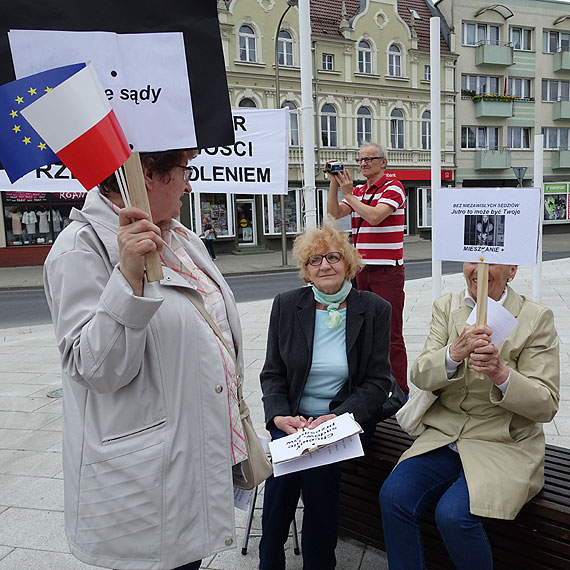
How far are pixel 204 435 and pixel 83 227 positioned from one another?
722 millimetres

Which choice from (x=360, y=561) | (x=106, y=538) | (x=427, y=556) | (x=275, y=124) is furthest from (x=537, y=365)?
(x=275, y=124)

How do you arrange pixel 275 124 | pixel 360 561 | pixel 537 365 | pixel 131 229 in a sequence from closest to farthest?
1. pixel 131 229
2. pixel 537 365
3. pixel 360 561
4. pixel 275 124

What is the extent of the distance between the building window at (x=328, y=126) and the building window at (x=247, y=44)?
4.24m

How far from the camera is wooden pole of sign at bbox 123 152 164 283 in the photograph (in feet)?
4.84

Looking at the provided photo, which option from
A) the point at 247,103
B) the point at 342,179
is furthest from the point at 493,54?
the point at 342,179

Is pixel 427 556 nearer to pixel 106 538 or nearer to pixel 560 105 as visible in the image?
pixel 106 538

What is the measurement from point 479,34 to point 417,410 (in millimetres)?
34464

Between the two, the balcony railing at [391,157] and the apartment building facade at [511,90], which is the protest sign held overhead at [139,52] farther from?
the apartment building facade at [511,90]

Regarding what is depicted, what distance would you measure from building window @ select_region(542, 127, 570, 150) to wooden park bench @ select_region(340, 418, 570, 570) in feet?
117

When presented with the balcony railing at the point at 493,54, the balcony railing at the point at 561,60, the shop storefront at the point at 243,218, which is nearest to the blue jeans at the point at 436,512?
the shop storefront at the point at 243,218

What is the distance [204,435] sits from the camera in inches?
67.4

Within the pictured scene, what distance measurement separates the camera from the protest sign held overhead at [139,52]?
5.01 feet

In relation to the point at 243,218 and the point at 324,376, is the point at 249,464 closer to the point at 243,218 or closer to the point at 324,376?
the point at 324,376

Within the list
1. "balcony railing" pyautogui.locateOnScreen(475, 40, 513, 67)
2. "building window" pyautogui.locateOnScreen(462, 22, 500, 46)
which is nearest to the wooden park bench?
"balcony railing" pyautogui.locateOnScreen(475, 40, 513, 67)
